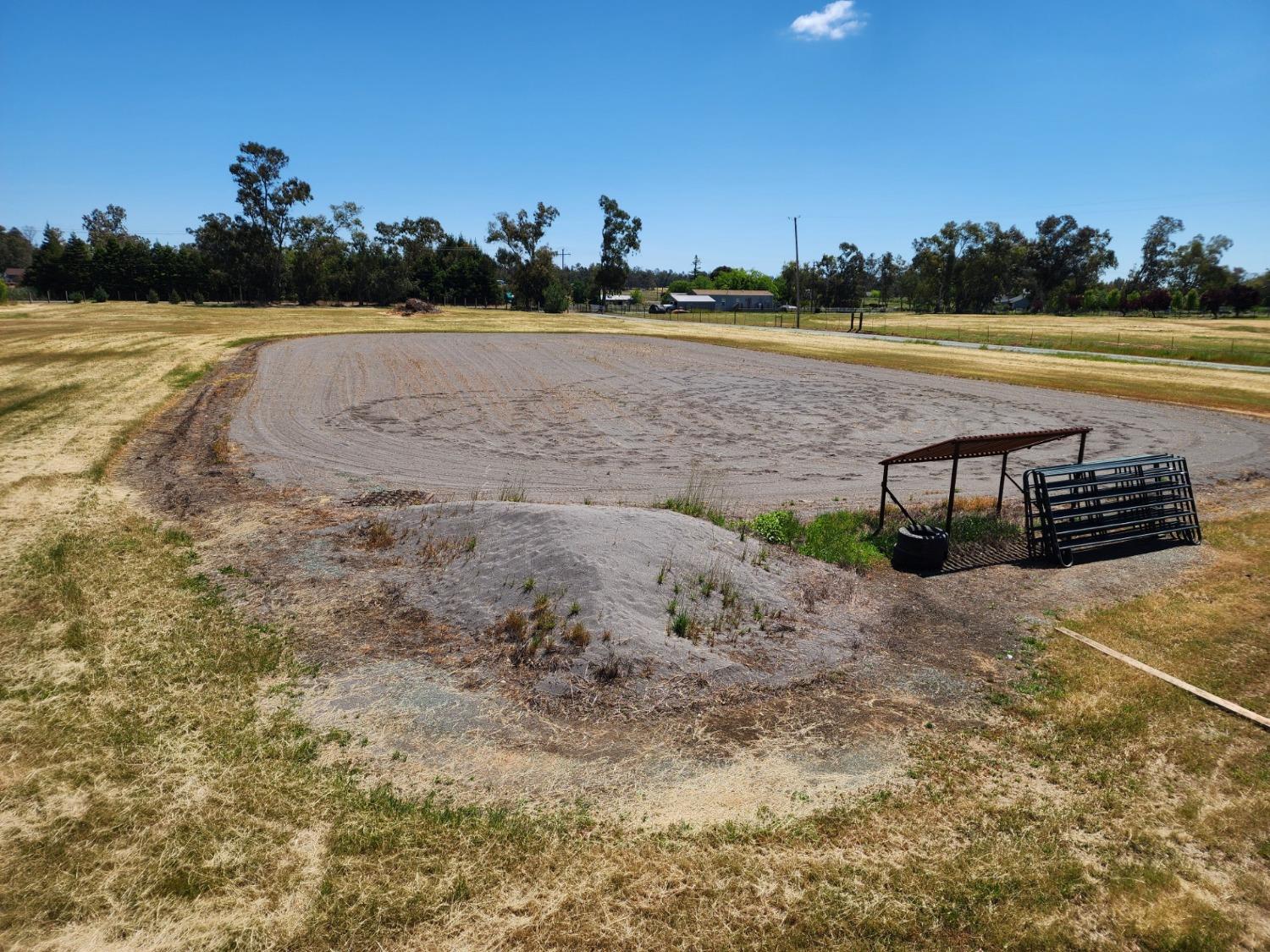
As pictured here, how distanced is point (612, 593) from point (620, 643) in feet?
2.91

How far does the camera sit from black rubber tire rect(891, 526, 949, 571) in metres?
11.3

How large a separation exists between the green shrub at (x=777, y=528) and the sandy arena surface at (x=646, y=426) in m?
1.51

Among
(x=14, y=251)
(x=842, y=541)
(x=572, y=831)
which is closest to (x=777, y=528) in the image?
(x=842, y=541)

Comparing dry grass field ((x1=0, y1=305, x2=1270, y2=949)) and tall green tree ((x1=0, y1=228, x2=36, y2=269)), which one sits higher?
tall green tree ((x1=0, y1=228, x2=36, y2=269))

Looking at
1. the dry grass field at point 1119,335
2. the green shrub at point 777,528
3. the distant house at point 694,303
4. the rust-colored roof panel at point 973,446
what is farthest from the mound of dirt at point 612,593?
the distant house at point 694,303

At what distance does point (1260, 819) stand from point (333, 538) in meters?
12.3

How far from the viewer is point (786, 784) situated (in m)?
6.14

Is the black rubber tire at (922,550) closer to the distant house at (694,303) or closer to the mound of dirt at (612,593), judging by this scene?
the mound of dirt at (612,593)

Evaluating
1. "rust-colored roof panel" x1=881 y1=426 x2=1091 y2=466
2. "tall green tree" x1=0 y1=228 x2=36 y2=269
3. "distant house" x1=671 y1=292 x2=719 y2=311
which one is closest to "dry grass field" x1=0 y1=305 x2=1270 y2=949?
"rust-colored roof panel" x1=881 y1=426 x2=1091 y2=466

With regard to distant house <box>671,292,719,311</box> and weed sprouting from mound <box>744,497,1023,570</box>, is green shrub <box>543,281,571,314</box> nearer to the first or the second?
distant house <box>671,292,719,311</box>

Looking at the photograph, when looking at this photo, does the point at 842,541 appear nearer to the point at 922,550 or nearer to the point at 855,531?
the point at 855,531

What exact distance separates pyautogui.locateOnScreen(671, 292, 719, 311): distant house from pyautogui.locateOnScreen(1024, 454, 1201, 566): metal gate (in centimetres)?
12341

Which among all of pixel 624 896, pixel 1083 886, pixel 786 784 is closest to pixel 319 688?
pixel 624 896

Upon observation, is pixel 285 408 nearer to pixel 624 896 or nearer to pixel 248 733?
pixel 248 733
